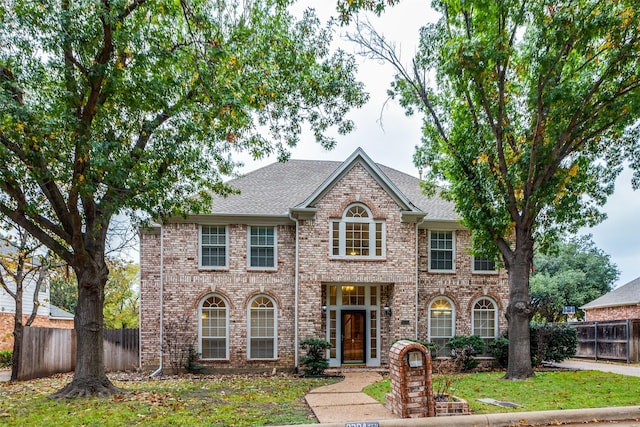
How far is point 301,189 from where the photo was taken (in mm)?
18438

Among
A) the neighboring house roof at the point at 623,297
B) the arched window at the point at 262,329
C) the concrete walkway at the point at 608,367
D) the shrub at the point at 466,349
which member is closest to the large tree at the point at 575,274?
the neighboring house roof at the point at 623,297

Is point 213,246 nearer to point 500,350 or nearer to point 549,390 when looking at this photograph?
point 500,350

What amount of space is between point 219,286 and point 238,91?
321 inches

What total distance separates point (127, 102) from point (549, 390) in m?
11.2

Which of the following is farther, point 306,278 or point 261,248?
point 261,248

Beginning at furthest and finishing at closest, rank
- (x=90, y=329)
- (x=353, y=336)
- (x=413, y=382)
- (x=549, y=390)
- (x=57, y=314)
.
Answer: (x=57, y=314) → (x=353, y=336) → (x=90, y=329) → (x=549, y=390) → (x=413, y=382)

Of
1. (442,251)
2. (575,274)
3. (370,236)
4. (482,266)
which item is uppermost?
(370,236)

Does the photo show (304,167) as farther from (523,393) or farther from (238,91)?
(523,393)

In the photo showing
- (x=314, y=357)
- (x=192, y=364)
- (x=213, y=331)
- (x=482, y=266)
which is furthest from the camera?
(x=482, y=266)

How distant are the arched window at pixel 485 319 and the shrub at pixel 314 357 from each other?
5836 mm

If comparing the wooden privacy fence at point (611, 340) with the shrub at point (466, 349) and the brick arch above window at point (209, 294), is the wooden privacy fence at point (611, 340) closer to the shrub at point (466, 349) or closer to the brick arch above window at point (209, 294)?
the shrub at point (466, 349)

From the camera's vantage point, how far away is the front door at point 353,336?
16844mm

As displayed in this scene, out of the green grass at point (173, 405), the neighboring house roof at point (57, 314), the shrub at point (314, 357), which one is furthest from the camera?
the neighboring house roof at point (57, 314)

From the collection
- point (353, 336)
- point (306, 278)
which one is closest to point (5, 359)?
point (306, 278)
